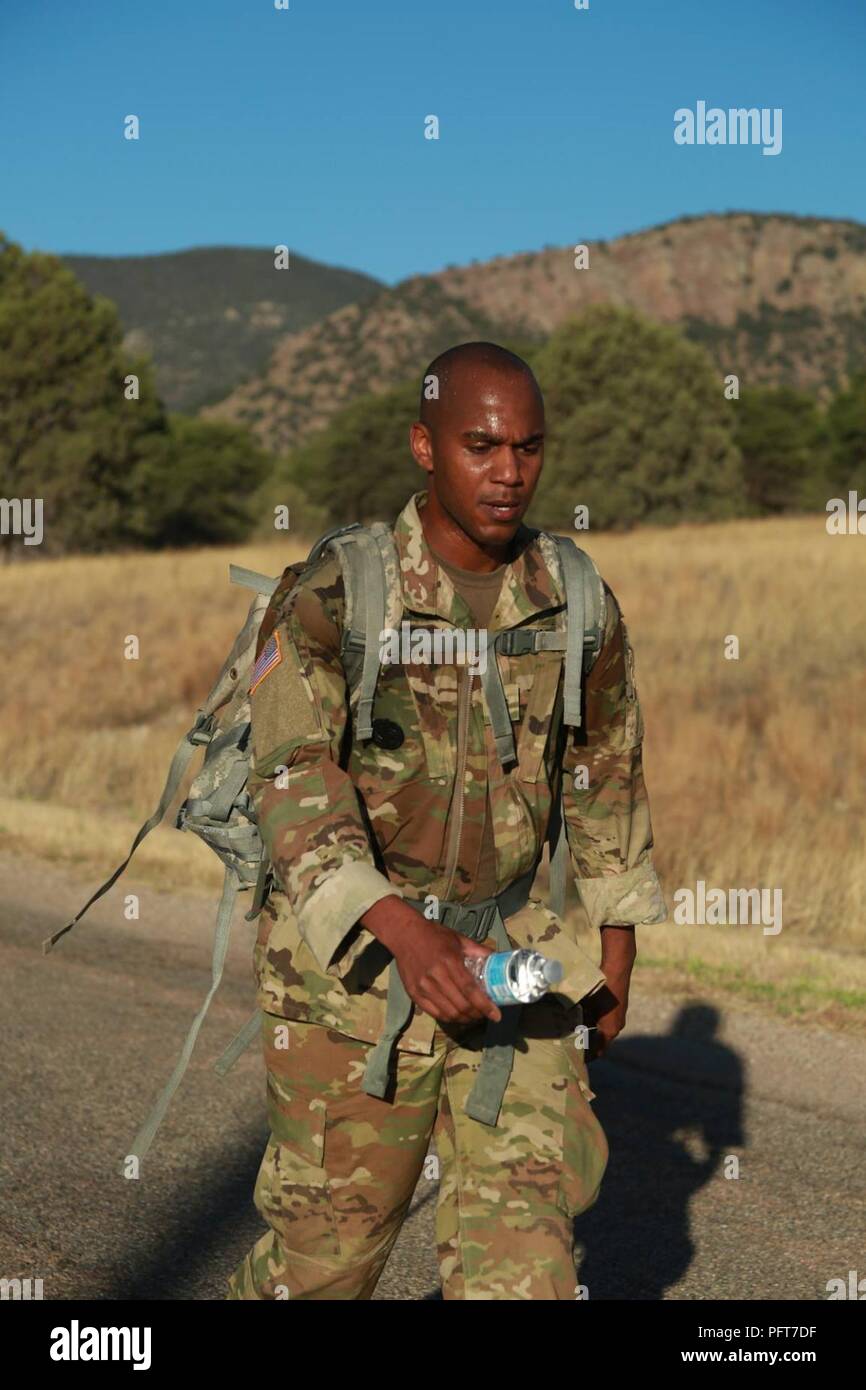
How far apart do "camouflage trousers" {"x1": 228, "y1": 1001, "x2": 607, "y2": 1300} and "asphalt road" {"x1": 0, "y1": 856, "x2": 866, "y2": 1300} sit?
129cm

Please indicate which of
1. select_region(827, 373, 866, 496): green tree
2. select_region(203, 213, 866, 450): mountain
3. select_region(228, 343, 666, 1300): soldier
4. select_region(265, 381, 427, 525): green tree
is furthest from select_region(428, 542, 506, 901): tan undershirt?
select_region(203, 213, 866, 450): mountain

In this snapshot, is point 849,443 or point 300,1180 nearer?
point 300,1180

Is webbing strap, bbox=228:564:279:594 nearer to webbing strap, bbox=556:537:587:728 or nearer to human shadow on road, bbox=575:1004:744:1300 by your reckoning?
webbing strap, bbox=556:537:587:728

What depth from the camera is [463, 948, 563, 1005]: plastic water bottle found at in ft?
7.23

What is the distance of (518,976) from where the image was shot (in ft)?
7.28

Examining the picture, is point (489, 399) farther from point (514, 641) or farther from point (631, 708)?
point (631, 708)

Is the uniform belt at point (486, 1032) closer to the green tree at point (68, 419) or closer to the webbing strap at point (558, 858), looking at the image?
the webbing strap at point (558, 858)

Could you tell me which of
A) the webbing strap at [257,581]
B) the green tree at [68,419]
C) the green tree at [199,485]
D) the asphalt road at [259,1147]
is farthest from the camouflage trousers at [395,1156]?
the green tree at [199,485]

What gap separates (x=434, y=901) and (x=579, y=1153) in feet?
1.53

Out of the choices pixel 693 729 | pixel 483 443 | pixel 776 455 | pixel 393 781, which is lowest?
pixel 693 729

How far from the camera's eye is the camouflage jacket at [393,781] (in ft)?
7.92

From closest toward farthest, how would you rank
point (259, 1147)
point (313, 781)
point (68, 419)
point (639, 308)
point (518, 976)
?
point (518, 976), point (313, 781), point (259, 1147), point (68, 419), point (639, 308)

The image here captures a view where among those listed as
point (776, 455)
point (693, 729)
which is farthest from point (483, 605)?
point (776, 455)
